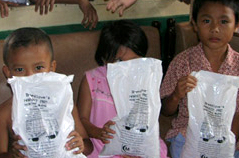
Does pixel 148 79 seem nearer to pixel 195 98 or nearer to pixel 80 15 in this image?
pixel 195 98

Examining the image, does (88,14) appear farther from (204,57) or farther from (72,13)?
(204,57)

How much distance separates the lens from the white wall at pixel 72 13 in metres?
1.49

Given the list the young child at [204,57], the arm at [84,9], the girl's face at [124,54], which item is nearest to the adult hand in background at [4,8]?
the arm at [84,9]

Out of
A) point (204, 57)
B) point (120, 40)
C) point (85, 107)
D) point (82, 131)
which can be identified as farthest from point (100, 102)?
point (204, 57)

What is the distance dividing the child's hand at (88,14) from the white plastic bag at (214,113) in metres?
0.69

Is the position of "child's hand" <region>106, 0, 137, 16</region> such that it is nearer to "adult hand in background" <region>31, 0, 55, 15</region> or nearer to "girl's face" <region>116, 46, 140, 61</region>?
"girl's face" <region>116, 46, 140, 61</region>

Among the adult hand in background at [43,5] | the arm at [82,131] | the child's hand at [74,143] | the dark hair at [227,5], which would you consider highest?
the dark hair at [227,5]

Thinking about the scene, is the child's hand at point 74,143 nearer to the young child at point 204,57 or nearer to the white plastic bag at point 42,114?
the white plastic bag at point 42,114

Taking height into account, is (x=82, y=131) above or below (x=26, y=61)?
below

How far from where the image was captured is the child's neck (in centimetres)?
138

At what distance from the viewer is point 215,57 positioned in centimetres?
139

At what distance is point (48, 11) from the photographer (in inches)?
61.3

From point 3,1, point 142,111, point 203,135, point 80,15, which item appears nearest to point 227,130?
point 203,135

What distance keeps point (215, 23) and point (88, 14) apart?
657 mm
